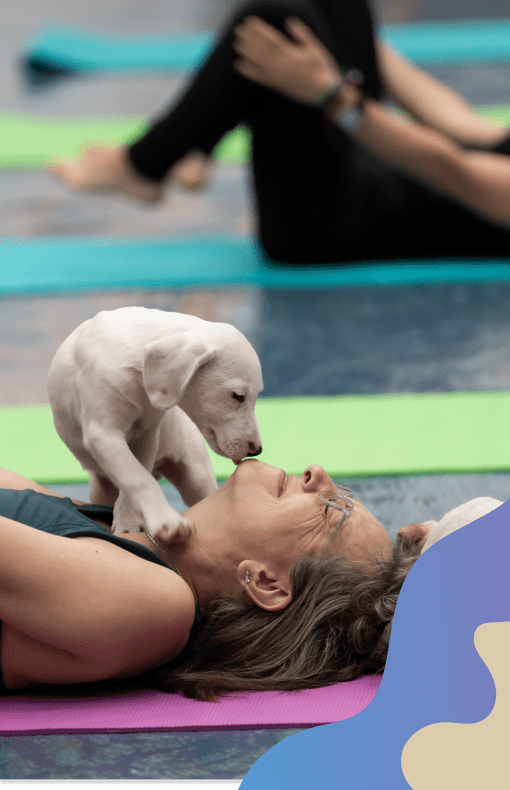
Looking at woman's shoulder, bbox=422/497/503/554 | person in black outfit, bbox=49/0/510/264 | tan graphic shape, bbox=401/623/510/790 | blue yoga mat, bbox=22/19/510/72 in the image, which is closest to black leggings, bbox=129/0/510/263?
person in black outfit, bbox=49/0/510/264

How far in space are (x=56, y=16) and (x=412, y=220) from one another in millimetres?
6885

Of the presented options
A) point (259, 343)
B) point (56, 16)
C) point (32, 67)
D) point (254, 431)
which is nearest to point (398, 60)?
point (259, 343)

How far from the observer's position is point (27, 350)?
3.26 meters

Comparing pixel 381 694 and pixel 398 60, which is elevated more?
pixel 398 60

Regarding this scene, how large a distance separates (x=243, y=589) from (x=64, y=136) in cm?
478

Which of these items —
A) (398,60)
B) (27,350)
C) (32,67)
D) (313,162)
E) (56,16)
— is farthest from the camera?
(56,16)

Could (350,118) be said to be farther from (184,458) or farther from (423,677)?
(423,677)

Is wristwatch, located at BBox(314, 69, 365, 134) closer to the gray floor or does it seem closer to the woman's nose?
the gray floor

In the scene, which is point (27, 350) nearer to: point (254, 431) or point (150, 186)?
point (150, 186)

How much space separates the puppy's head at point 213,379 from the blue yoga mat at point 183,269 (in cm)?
228

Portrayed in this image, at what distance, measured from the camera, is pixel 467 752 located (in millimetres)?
1273

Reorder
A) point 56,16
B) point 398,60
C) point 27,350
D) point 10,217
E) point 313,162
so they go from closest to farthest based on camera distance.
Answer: point 27,350, point 313,162, point 398,60, point 10,217, point 56,16

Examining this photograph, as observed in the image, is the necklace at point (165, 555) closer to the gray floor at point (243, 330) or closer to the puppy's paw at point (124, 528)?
the puppy's paw at point (124, 528)

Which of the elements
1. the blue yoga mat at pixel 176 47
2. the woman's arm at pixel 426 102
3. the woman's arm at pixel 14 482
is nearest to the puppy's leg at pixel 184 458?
the woman's arm at pixel 14 482
